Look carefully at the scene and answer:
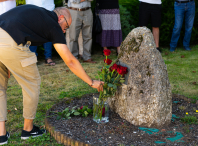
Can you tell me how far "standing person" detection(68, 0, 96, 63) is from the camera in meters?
6.67

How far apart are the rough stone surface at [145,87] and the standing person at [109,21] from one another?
4.02m

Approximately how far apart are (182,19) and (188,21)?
276mm

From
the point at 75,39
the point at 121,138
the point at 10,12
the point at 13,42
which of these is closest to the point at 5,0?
the point at 10,12

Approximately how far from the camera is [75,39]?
6.96 metres

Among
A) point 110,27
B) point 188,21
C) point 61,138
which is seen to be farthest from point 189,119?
point 188,21

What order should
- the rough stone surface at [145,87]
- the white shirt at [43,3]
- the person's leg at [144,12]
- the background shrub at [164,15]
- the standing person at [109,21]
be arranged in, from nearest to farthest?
the rough stone surface at [145,87] < the white shirt at [43,3] < the standing person at [109,21] < the person's leg at [144,12] < the background shrub at [164,15]

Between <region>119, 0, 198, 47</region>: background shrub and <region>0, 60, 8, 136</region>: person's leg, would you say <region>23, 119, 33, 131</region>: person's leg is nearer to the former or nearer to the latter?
<region>0, 60, 8, 136</region>: person's leg

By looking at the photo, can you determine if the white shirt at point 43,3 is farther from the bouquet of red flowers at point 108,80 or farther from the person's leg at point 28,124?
the person's leg at point 28,124

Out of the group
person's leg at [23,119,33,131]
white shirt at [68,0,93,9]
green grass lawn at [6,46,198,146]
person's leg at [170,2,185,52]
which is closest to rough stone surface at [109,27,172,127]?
green grass lawn at [6,46,198,146]

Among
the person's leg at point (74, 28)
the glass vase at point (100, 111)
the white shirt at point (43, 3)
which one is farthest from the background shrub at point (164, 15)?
the glass vase at point (100, 111)

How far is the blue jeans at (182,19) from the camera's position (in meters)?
7.61

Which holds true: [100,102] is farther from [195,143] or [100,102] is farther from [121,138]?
[195,143]

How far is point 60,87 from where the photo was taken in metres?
5.23

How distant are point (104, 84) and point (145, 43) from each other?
0.74 meters
